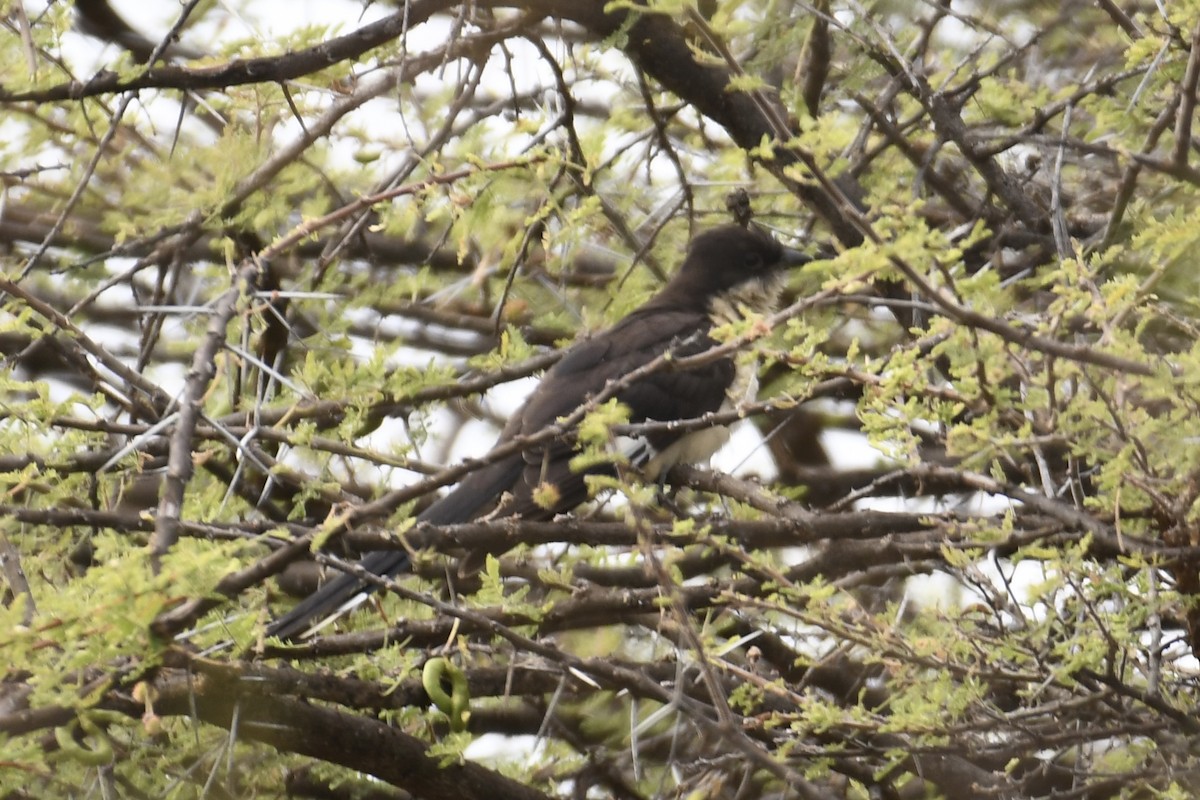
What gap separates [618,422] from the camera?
102 inches

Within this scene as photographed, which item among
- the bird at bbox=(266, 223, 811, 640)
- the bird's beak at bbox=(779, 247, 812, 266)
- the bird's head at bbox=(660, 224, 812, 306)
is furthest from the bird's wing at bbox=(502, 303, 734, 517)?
the bird's beak at bbox=(779, 247, 812, 266)

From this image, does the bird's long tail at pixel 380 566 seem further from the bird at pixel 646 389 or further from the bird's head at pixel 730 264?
the bird's head at pixel 730 264

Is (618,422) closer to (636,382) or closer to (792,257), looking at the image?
A: (636,382)

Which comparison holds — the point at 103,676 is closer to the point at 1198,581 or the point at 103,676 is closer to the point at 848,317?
the point at 1198,581

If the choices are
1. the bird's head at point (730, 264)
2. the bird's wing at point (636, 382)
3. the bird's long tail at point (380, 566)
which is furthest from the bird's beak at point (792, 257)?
the bird's long tail at point (380, 566)

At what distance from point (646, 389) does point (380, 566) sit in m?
1.64

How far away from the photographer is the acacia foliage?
8.74ft

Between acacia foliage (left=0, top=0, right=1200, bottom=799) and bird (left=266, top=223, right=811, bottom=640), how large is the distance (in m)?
0.11

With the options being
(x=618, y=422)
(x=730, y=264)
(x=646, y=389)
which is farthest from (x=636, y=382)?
(x=618, y=422)

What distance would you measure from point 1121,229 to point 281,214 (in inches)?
102

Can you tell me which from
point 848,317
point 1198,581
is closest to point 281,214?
point 848,317

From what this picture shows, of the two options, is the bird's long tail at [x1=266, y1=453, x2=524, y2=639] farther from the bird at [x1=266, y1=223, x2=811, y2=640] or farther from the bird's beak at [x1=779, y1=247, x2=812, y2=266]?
the bird's beak at [x1=779, y1=247, x2=812, y2=266]

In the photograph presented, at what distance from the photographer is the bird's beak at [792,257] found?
5660 mm

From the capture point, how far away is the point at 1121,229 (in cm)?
393
